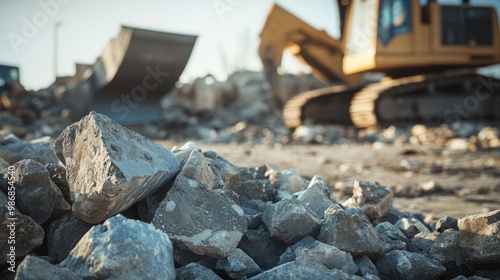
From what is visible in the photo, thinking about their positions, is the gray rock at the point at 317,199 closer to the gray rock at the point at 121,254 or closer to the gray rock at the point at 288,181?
the gray rock at the point at 288,181

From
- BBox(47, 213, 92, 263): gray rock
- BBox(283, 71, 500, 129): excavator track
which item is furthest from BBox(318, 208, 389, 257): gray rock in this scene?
BBox(283, 71, 500, 129): excavator track

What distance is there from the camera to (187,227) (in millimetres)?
1553

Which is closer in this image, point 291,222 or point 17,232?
point 17,232

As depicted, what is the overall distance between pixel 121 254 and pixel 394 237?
121cm

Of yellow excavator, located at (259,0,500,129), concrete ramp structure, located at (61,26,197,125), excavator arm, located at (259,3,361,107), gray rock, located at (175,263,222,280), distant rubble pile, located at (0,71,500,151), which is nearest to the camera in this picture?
gray rock, located at (175,263,222,280)

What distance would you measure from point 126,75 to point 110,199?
7.94 metres

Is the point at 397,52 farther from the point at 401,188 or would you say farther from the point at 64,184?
the point at 64,184

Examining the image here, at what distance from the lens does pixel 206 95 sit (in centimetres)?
1467

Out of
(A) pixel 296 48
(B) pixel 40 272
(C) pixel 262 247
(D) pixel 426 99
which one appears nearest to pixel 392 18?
(D) pixel 426 99

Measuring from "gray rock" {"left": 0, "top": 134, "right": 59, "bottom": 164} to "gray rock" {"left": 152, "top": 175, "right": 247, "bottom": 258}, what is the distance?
1174mm

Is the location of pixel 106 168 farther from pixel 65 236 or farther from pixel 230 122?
pixel 230 122

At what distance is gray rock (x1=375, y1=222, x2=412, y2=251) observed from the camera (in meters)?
1.77

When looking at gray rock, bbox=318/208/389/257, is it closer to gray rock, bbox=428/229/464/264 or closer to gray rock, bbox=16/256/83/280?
gray rock, bbox=428/229/464/264

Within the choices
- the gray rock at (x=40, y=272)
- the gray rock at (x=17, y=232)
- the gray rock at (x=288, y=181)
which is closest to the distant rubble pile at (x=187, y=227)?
the gray rock at (x=17, y=232)
